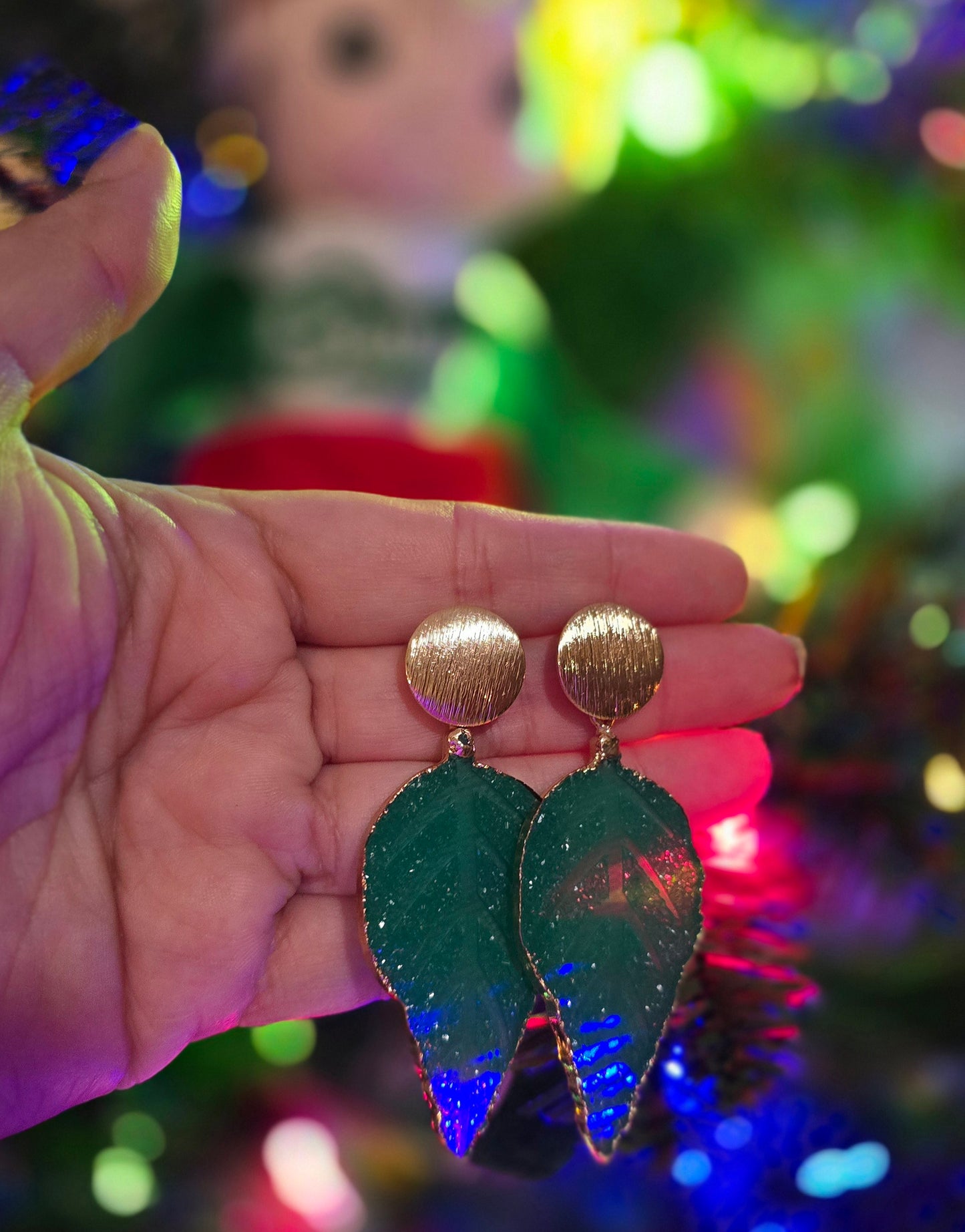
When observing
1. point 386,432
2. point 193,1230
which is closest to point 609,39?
point 386,432

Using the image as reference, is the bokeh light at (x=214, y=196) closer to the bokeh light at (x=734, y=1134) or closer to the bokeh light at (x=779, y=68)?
the bokeh light at (x=779, y=68)

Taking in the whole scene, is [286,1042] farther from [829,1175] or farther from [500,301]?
[500,301]

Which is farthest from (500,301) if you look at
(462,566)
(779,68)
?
(462,566)

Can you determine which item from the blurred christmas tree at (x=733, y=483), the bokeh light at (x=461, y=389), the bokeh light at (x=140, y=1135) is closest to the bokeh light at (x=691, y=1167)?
the blurred christmas tree at (x=733, y=483)

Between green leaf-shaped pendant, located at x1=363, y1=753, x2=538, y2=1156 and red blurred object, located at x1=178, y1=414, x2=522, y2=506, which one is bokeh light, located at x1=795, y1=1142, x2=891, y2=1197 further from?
red blurred object, located at x1=178, y1=414, x2=522, y2=506

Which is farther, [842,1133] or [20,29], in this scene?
[20,29]

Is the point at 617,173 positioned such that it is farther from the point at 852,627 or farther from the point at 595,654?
the point at 595,654

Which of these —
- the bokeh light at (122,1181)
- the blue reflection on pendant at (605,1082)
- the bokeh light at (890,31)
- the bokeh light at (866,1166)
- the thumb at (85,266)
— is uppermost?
the bokeh light at (890,31)

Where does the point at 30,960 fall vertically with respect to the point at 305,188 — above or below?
below
